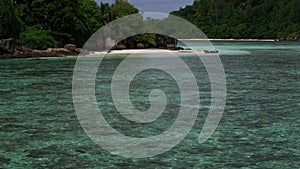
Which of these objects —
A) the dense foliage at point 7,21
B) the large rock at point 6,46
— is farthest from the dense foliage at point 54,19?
the large rock at point 6,46

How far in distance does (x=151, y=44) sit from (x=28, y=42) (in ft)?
101

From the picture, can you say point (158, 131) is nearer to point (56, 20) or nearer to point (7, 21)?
point (7, 21)

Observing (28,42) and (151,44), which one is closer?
(28,42)

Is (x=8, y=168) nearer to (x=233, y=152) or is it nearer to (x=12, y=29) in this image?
(x=233, y=152)

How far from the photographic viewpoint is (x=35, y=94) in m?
20.1

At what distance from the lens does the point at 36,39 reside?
5491 cm

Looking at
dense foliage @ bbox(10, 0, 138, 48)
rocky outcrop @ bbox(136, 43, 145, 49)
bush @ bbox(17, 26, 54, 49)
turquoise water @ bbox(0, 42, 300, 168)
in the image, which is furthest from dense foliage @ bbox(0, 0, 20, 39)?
rocky outcrop @ bbox(136, 43, 145, 49)

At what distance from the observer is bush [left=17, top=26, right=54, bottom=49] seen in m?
54.4

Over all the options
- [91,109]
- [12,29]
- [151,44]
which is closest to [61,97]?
[91,109]

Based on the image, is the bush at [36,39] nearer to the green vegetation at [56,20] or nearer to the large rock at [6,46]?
the green vegetation at [56,20]

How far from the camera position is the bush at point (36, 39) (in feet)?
178

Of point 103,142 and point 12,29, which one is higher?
point 12,29

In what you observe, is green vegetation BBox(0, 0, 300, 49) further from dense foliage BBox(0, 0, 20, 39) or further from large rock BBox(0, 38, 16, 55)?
large rock BBox(0, 38, 16, 55)

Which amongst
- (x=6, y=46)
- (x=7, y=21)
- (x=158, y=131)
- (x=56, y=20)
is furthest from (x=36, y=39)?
(x=158, y=131)
